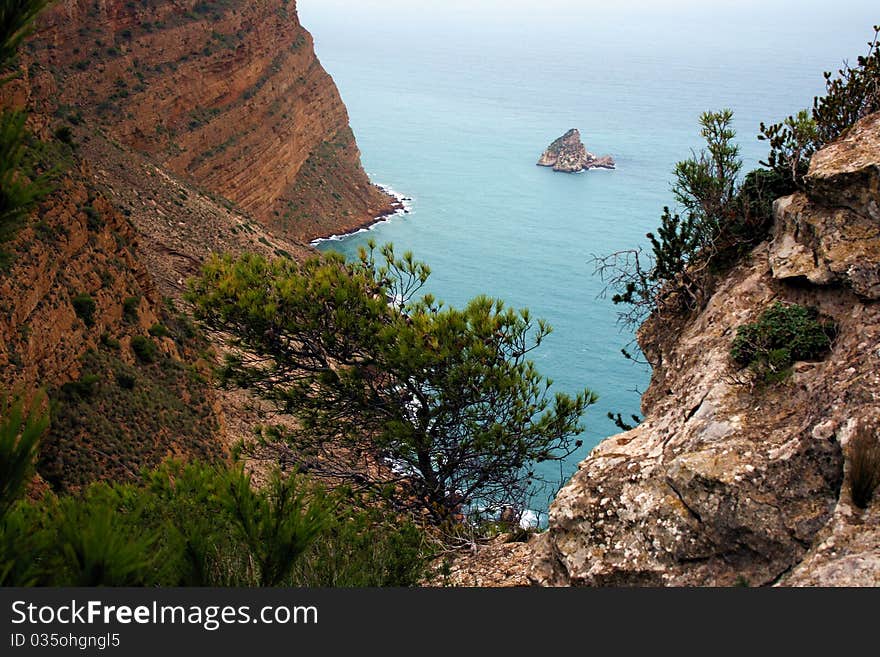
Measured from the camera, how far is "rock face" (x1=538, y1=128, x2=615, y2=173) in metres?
96.4

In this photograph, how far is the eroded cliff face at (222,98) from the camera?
160ft

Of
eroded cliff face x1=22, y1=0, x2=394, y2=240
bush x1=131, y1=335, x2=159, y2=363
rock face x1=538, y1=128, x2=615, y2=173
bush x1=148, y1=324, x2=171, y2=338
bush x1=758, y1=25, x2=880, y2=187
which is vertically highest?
rock face x1=538, y1=128, x2=615, y2=173

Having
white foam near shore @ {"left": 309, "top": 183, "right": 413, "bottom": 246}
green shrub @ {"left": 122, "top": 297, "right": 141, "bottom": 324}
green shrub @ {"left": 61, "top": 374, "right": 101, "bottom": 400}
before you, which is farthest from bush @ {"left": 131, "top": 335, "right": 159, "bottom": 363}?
white foam near shore @ {"left": 309, "top": 183, "right": 413, "bottom": 246}

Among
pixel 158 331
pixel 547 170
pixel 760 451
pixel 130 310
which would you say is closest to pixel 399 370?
pixel 760 451

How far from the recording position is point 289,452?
44.4 feet

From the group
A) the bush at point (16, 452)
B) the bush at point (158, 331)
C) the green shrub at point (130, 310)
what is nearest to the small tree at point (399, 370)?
the bush at point (16, 452)

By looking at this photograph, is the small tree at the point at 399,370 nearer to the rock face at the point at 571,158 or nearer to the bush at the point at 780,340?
the bush at the point at 780,340

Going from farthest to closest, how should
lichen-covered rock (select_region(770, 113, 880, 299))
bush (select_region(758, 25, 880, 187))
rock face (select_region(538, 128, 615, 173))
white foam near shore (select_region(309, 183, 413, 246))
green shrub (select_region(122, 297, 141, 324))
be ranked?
rock face (select_region(538, 128, 615, 173))
white foam near shore (select_region(309, 183, 413, 246))
green shrub (select_region(122, 297, 141, 324))
bush (select_region(758, 25, 880, 187))
lichen-covered rock (select_region(770, 113, 880, 299))

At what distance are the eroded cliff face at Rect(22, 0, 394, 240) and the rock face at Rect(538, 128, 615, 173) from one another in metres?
27.7

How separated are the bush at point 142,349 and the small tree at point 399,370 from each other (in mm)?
8714

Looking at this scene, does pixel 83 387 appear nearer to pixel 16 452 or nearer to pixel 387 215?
pixel 16 452

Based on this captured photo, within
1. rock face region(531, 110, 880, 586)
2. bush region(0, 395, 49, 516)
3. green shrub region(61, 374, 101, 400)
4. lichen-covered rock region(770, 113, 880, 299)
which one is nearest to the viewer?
bush region(0, 395, 49, 516)

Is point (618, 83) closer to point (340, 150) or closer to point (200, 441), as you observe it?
point (340, 150)

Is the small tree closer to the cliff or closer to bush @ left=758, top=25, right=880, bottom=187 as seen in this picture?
the cliff
